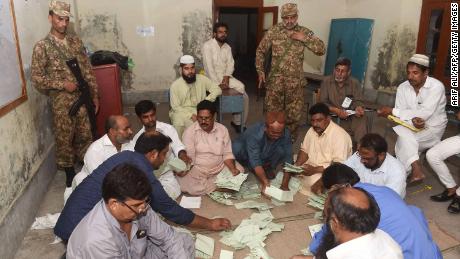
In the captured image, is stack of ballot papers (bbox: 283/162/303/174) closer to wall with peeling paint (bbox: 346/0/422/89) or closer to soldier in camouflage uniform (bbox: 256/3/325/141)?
soldier in camouflage uniform (bbox: 256/3/325/141)

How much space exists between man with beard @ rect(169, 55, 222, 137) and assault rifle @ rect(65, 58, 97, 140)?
3.50 ft

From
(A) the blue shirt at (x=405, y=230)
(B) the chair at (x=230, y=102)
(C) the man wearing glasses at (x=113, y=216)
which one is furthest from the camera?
(B) the chair at (x=230, y=102)

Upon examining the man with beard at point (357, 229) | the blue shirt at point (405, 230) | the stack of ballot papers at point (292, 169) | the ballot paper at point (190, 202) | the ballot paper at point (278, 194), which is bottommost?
the ballot paper at point (190, 202)

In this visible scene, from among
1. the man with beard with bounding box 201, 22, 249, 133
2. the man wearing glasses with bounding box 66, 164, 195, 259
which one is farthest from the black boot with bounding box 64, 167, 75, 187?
the man with beard with bounding box 201, 22, 249, 133

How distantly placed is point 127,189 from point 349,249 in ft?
3.52

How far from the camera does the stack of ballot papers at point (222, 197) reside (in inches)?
141

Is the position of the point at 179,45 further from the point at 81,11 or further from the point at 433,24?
the point at 433,24

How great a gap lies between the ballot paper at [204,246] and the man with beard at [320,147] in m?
1.25

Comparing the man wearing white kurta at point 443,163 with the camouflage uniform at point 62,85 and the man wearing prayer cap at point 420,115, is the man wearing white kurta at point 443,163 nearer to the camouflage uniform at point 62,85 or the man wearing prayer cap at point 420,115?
the man wearing prayer cap at point 420,115

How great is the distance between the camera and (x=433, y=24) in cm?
689

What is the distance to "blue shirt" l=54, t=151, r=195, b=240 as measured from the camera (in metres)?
2.22

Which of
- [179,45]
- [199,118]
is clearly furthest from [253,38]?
[199,118]

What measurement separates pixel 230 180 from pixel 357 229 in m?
2.18

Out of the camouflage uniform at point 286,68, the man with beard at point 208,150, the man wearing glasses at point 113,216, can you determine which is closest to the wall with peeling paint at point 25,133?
the man wearing glasses at point 113,216
